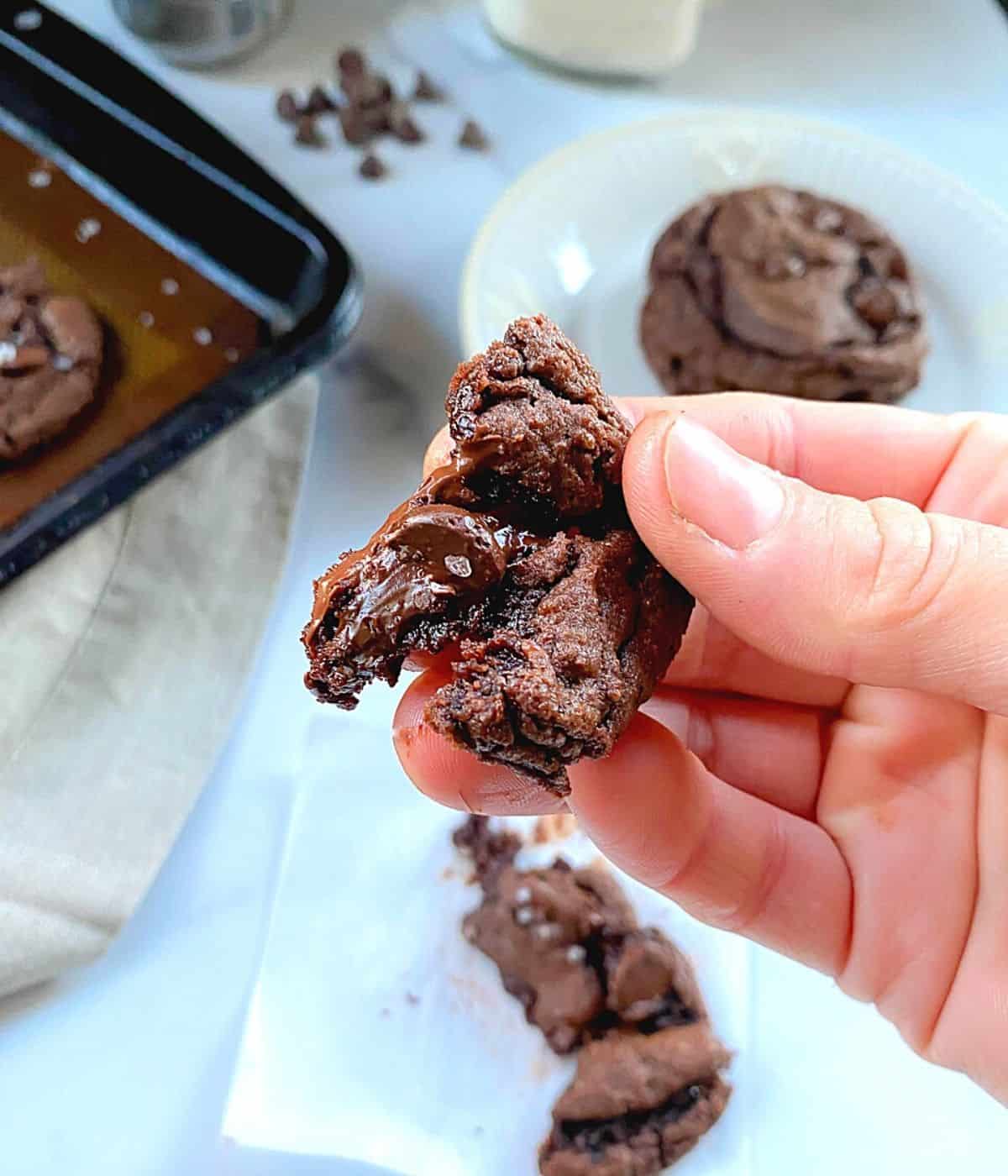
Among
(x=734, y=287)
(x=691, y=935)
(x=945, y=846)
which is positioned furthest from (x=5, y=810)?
(x=734, y=287)

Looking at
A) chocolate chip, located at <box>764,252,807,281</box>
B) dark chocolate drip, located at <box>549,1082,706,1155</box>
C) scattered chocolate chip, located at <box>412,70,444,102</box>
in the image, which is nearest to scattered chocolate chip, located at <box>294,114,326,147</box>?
scattered chocolate chip, located at <box>412,70,444,102</box>

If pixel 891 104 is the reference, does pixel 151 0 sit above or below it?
above

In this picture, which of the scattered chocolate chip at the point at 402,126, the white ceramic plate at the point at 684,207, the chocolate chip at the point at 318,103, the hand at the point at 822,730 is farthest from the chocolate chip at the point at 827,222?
the chocolate chip at the point at 318,103

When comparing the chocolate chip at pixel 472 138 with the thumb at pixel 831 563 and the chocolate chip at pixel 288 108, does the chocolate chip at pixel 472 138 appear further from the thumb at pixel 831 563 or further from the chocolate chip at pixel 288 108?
the thumb at pixel 831 563

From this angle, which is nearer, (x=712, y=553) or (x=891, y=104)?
(x=712, y=553)

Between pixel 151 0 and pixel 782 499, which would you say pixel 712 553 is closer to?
pixel 782 499

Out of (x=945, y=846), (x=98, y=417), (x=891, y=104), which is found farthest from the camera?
(x=891, y=104)
